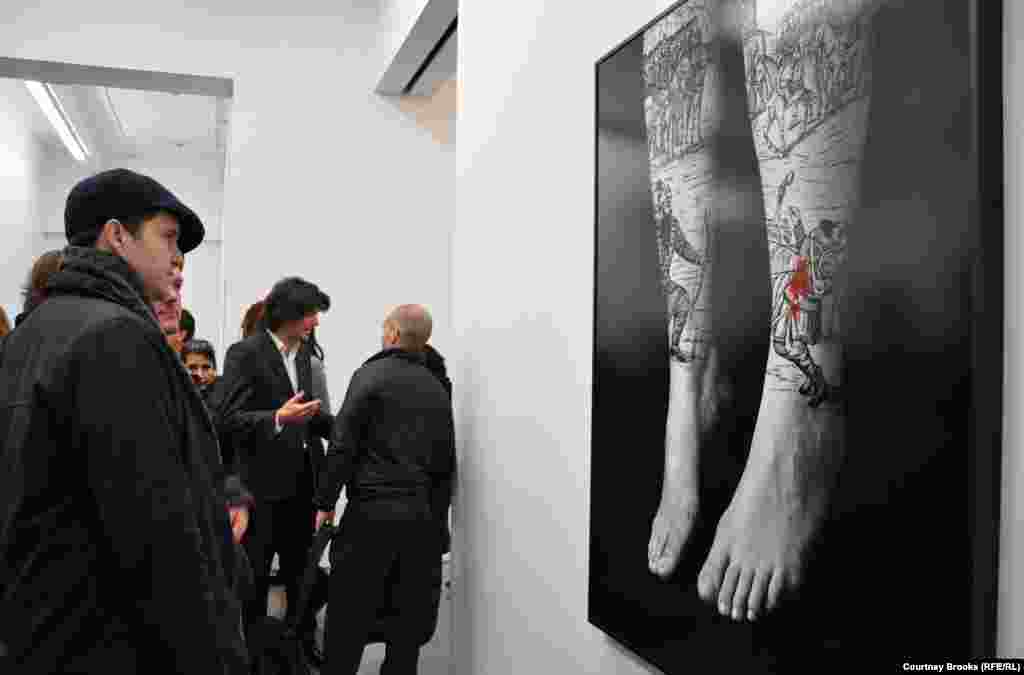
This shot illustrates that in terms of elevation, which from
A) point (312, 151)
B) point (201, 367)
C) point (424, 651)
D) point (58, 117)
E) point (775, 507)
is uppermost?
point (58, 117)

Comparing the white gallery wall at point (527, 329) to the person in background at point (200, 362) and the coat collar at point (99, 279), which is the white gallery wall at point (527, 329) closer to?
the coat collar at point (99, 279)

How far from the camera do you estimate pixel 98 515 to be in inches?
54.2

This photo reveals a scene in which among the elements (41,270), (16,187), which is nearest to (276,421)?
(41,270)

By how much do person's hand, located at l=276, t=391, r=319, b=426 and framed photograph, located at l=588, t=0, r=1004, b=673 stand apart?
1772mm

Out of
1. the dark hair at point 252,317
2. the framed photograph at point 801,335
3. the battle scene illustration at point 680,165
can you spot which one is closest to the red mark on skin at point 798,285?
the framed photograph at point 801,335

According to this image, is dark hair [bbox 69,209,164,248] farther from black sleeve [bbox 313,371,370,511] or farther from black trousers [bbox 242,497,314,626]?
black trousers [bbox 242,497,314,626]

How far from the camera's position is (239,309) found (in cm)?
500

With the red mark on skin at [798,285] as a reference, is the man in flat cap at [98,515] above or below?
below

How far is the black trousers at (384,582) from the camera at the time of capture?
3.21 meters

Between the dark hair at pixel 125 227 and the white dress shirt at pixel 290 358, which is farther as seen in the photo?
the white dress shirt at pixel 290 358

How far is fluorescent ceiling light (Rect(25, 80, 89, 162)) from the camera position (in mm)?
7816

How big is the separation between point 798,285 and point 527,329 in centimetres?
125

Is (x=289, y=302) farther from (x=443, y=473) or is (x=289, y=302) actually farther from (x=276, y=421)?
(x=443, y=473)

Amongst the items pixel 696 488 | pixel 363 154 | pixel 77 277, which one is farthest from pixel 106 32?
pixel 696 488
